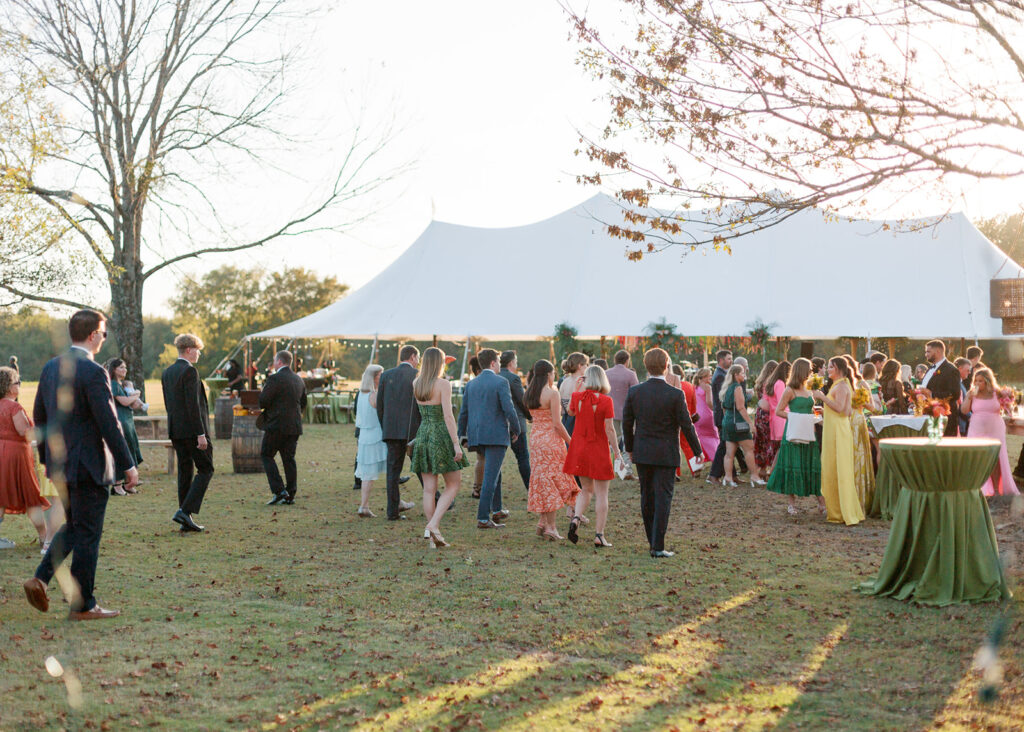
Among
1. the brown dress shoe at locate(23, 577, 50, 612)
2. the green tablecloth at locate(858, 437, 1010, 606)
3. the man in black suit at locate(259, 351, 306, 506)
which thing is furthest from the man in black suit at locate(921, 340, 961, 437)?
the brown dress shoe at locate(23, 577, 50, 612)

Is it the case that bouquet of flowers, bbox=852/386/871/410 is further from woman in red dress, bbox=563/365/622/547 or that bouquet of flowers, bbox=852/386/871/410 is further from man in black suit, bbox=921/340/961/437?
woman in red dress, bbox=563/365/622/547

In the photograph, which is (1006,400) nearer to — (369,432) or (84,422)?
(369,432)

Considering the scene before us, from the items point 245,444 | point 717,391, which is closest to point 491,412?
point 717,391

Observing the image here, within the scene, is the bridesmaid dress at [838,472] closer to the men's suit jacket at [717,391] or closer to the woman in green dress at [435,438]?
the men's suit jacket at [717,391]

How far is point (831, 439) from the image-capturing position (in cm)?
959

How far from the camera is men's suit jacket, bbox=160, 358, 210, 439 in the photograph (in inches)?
345

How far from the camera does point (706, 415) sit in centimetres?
1293

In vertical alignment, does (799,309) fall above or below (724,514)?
above

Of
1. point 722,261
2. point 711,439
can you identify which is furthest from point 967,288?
point 711,439

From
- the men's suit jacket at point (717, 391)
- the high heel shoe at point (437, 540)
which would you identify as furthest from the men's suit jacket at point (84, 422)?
the men's suit jacket at point (717, 391)

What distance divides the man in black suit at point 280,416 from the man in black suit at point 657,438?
14.3ft

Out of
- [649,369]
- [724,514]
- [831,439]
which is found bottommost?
[724,514]

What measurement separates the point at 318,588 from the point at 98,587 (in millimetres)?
1487

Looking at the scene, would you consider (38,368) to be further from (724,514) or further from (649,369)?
(724,514)
